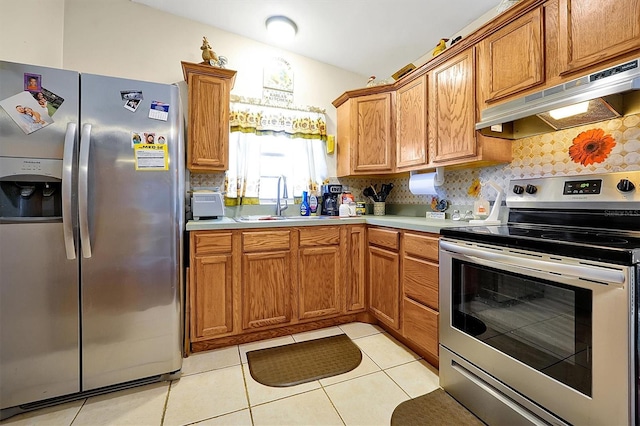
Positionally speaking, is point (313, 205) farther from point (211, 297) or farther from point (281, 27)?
point (281, 27)

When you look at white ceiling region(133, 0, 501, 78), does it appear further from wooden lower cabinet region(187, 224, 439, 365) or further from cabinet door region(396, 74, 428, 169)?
wooden lower cabinet region(187, 224, 439, 365)

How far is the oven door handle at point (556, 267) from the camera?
36.0 inches

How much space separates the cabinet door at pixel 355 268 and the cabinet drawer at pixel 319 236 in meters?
0.12

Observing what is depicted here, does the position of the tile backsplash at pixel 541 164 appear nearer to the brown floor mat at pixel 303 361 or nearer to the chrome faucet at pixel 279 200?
the chrome faucet at pixel 279 200

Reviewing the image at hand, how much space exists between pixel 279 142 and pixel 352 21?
4.08ft

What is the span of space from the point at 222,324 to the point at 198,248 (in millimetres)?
584

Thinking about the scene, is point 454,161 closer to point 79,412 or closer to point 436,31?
point 436,31

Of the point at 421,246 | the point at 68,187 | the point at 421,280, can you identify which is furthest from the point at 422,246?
the point at 68,187

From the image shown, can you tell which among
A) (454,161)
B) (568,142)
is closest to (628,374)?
(568,142)

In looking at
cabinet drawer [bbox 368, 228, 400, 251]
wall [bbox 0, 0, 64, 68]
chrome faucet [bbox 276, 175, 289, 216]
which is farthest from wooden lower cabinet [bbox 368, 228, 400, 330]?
wall [bbox 0, 0, 64, 68]

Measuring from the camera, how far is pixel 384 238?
2188 millimetres

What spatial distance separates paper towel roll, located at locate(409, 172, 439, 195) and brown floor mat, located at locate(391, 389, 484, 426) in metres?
1.49

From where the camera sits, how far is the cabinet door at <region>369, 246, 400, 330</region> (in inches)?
81.4

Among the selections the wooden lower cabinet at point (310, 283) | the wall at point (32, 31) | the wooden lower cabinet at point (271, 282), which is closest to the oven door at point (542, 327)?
the wooden lower cabinet at point (310, 283)
